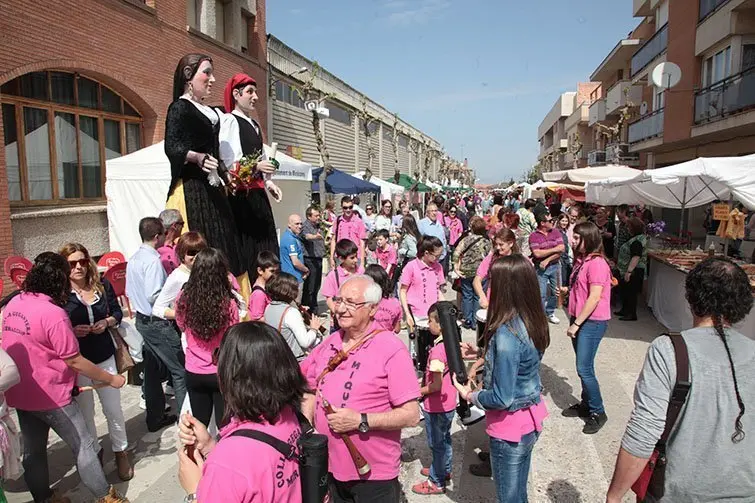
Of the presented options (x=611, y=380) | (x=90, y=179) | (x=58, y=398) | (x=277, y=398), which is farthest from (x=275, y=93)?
(x=277, y=398)

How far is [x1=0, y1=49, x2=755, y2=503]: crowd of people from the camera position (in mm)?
2094

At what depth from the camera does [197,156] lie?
3.30 meters

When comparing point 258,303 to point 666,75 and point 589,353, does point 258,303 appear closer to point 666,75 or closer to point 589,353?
point 589,353

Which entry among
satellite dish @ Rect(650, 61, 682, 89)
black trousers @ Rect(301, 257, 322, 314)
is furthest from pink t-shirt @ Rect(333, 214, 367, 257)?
satellite dish @ Rect(650, 61, 682, 89)

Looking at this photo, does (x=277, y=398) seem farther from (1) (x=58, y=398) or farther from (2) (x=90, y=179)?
(2) (x=90, y=179)

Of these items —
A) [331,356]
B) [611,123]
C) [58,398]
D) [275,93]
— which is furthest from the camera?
[611,123]

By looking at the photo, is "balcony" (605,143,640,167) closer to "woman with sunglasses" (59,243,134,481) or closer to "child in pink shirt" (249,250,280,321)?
"child in pink shirt" (249,250,280,321)

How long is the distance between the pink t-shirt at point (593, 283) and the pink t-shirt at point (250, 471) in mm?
3773

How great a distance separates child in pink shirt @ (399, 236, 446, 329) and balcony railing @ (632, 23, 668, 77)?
66.8 feet

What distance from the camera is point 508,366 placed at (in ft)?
9.48

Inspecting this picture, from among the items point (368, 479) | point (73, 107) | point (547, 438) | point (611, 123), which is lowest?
point (547, 438)

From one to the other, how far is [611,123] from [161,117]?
31.2 metres

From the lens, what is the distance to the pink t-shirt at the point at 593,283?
16.2ft

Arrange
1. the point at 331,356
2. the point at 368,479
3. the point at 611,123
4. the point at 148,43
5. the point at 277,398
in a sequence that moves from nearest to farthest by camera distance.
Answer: the point at 277,398
the point at 368,479
the point at 331,356
the point at 148,43
the point at 611,123
